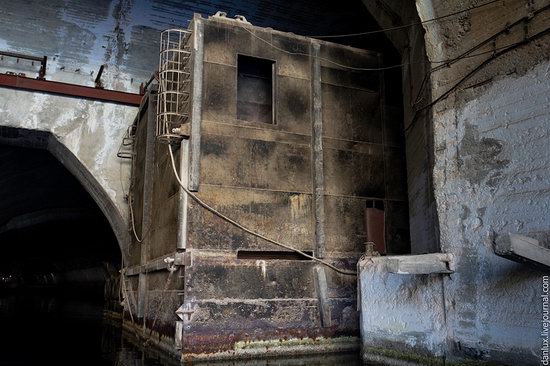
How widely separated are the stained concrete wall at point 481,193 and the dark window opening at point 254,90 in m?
3.07

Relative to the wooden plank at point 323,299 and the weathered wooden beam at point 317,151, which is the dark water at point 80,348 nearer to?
the wooden plank at point 323,299

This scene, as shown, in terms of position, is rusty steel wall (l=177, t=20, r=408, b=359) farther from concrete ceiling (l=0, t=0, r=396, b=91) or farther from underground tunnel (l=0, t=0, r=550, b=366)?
concrete ceiling (l=0, t=0, r=396, b=91)

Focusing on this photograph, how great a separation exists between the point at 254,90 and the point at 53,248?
21398 millimetres

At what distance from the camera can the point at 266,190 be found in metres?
8.09

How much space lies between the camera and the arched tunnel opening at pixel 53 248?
1073cm

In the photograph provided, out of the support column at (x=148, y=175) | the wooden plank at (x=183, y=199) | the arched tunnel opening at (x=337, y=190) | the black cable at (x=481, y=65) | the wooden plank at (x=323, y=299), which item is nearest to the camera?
the black cable at (x=481, y=65)

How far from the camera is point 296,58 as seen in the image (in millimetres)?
8727

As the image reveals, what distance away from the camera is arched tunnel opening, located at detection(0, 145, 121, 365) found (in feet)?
35.2

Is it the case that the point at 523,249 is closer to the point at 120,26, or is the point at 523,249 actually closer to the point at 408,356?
the point at 408,356

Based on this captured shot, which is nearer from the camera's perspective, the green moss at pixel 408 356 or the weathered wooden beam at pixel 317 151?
the green moss at pixel 408 356

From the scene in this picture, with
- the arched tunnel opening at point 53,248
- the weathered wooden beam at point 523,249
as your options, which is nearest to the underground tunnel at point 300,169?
the weathered wooden beam at point 523,249

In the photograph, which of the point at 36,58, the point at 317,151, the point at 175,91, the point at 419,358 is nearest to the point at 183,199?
the point at 175,91

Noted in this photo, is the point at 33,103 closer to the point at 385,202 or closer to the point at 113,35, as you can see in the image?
the point at 113,35

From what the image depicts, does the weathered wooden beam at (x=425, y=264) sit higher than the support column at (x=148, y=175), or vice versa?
the support column at (x=148, y=175)
